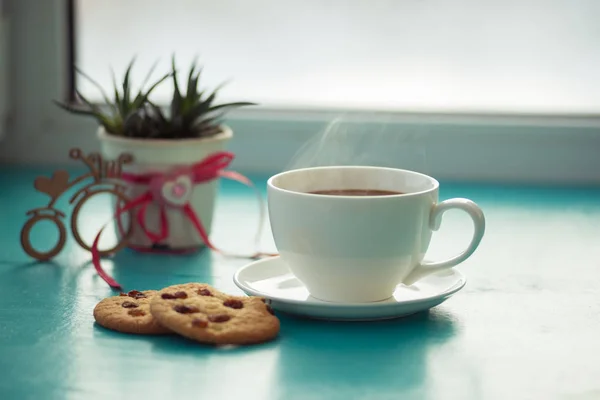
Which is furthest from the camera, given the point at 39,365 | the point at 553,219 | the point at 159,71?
the point at 159,71

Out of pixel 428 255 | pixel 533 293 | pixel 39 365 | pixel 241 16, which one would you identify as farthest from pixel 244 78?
pixel 39 365

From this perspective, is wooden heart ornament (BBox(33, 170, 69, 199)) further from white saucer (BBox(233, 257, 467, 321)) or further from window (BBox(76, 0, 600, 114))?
window (BBox(76, 0, 600, 114))

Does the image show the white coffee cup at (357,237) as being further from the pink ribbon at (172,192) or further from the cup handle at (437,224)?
the pink ribbon at (172,192)

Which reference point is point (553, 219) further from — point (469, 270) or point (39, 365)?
point (39, 365)

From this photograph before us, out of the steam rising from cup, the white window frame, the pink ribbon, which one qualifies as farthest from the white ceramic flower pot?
the white window frame

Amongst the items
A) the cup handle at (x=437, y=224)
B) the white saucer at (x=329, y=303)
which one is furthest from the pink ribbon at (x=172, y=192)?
the cup handle at (x=437, y=224)

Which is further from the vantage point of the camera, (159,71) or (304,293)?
(159,71)
